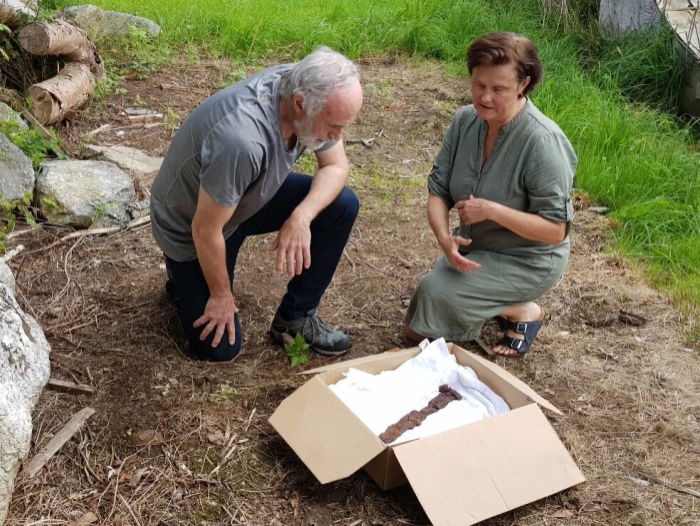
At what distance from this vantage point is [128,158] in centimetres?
501

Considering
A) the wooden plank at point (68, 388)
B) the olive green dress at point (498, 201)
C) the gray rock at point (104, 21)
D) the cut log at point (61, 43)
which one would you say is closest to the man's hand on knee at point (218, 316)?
the wooden plank at point (68, 388)

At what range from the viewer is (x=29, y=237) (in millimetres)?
4074

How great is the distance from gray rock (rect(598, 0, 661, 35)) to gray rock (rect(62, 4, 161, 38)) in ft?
14.2

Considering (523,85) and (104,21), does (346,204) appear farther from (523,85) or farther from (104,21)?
(104,21)

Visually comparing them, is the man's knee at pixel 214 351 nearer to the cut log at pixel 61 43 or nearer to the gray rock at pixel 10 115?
the gray rock at pixel 10 115

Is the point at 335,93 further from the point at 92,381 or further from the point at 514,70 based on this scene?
the point at 92,381

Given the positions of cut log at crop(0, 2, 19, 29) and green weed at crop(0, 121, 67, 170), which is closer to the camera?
green weed at crop(0, 121, 67, 170)

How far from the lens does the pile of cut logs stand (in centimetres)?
510

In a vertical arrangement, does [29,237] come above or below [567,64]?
below

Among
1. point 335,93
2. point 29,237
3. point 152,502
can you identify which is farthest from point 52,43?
point 152,502

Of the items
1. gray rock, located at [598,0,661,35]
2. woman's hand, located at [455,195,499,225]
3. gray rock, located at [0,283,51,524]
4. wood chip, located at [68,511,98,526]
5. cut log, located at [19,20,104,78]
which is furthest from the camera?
gray rock, located at [598,0,661,35]

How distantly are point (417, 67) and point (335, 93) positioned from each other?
5.10m

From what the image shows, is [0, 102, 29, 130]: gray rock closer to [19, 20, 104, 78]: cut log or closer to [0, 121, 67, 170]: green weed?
[0, 121, 67, 170]: green weed

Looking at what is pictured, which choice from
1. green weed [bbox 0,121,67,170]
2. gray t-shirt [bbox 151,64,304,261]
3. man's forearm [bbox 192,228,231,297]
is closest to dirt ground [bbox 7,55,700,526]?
Result: green weed [bbox 0,121,67,170]
